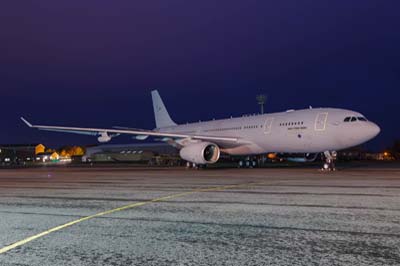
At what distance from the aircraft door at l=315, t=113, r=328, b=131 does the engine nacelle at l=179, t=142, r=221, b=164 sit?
7251 millimetres

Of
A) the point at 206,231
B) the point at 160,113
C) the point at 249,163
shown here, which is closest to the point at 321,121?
the point at 249,163

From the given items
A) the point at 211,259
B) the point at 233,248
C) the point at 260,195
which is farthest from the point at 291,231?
the point at 260,195

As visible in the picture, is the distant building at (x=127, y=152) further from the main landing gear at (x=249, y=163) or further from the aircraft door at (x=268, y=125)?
the aircraft door at (x=268, y=125)

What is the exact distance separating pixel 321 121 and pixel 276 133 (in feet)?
10.2

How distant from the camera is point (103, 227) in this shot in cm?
661

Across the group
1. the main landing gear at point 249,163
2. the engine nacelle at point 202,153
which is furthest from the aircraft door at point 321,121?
the main landing gear at point 249,163

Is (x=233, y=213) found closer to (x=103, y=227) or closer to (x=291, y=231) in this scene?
(x=291, y=231)

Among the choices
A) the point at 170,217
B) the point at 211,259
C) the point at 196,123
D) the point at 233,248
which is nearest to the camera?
the point at 211,259

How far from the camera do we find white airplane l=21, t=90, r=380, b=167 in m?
21.0

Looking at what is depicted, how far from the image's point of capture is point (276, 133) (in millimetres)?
23984

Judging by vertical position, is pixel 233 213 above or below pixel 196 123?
below

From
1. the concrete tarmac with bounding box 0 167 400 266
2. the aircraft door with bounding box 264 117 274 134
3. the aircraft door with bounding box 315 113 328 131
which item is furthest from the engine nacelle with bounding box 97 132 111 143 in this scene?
the concrete tarmac with bounding box 0 167 400 266

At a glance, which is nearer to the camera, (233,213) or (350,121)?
(233,213)

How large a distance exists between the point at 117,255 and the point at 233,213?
11.2 ft
